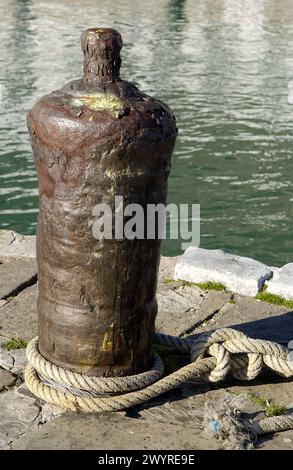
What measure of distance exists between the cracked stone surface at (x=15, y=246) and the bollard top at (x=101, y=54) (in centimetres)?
236

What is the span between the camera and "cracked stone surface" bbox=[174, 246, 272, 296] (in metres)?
5.20

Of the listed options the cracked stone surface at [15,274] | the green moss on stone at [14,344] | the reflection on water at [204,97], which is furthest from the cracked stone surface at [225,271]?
the reflection on water at [204,97]

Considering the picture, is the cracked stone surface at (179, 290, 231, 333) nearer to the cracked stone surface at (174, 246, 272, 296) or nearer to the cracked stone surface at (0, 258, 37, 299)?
the cracked stone surface at (174, 246, 272, 296)

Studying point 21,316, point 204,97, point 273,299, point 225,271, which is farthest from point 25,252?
point 204,97

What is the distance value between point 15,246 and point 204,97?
9860 mm

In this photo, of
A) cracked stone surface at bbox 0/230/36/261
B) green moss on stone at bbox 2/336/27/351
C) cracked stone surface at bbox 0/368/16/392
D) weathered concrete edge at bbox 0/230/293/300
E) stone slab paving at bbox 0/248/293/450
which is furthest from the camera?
cracked stone surface at bbox 0/230/36/261

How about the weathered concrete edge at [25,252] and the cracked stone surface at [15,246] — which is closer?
the weathered concrete edge at [25,252]

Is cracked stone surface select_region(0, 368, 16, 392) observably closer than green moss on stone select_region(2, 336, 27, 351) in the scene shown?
Yes

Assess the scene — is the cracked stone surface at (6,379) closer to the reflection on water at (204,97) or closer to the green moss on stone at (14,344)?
the green moss on stone at (14,344)

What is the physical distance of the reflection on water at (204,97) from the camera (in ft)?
30.7

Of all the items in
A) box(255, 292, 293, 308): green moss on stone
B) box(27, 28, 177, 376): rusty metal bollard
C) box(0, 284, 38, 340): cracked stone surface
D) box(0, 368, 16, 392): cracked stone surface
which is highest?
box(27, 28, 177, 376): rusty metal bollard

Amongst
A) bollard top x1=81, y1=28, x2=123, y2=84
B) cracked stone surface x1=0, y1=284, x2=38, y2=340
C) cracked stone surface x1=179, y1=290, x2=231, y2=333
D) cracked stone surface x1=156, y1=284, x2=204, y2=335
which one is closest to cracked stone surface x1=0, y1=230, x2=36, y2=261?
cracked stone surface x1=0, y1=284, x2=38, y2=340
